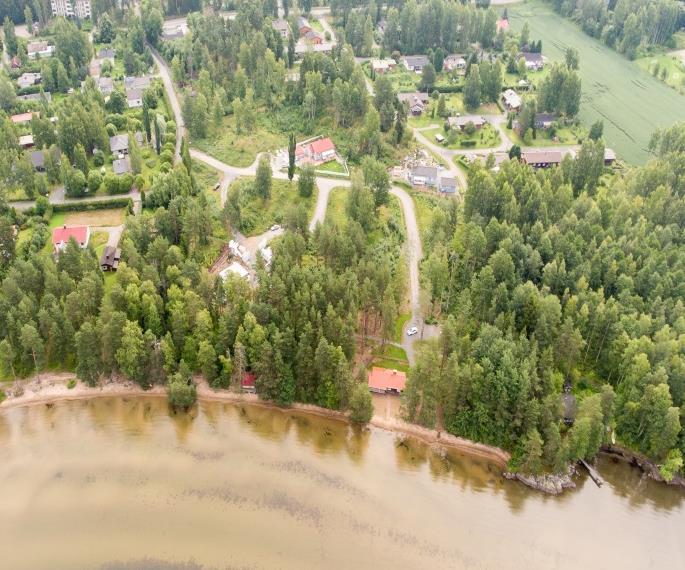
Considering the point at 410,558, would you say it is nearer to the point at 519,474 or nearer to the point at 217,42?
the point at 519,474

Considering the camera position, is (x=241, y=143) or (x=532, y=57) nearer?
(x=241, y=143)

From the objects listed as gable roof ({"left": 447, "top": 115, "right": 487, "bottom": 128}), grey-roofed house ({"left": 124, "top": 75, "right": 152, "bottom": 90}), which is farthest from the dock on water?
grey-roofed house ({"left": 124, "top": 75, "right": 152, "bottom": 90})

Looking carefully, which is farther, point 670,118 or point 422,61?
point 422,61

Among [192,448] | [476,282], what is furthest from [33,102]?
[476,282]

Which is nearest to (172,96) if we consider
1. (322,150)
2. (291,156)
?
(322,150)

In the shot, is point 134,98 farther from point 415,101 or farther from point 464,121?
point 464,121

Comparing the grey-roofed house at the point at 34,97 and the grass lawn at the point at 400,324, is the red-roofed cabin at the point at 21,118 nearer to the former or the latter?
the grey-roofed house at the point at 34,97
